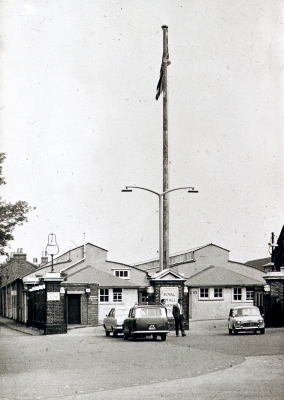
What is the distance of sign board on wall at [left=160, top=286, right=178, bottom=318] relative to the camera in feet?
113

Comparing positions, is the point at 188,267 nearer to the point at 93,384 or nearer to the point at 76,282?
the point at 76,282

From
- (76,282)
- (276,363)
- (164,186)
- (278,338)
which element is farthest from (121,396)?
(76,282)

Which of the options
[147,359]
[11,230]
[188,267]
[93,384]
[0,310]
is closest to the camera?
[93,384]

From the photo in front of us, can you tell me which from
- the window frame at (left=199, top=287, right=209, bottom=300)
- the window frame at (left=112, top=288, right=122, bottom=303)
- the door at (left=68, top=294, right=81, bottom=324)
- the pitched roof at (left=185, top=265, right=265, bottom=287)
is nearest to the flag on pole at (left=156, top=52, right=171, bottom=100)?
the door at (left=68, top=294, right=81, bottom=324)

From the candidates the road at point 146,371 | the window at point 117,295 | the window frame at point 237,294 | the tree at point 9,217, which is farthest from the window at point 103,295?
the road at point 146,371

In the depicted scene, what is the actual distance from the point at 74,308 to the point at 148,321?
25960 millimetres

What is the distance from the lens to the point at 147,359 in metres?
18.2

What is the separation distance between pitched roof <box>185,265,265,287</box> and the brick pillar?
27.8 meters

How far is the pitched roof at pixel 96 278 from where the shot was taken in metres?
54.5

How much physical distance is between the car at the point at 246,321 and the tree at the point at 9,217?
42.8 feet

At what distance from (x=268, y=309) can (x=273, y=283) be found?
1.32 meters

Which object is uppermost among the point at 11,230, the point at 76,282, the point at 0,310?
the point at 11,230

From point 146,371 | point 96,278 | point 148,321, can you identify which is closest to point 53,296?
point 148,321

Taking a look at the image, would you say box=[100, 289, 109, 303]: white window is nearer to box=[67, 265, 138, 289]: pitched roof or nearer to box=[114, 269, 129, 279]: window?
box=[67, 265, 138, 289]: pitched roof
